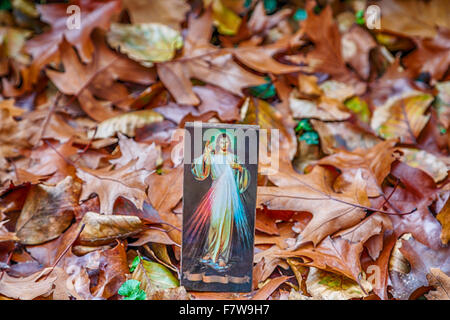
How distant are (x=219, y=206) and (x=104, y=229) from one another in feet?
0.89

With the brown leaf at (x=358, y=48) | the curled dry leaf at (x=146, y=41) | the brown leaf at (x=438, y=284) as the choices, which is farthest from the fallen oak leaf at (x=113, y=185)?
the brown leaf at (x=358, y=48)

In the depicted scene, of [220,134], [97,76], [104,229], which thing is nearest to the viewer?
[220,134]

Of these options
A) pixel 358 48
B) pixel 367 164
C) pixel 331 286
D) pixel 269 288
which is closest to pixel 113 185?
pixel 269 288

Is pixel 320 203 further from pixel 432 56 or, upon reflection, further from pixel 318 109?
pixel 432 56

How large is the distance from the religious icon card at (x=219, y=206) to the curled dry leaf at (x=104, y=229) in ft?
0.47

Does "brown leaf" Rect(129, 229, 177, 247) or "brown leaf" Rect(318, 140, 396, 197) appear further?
"brown leaf" Rect(318, 140, 396, 197)

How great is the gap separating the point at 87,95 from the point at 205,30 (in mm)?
451

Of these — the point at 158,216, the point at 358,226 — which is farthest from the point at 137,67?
Result: the point at 358,226

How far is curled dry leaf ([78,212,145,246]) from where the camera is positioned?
0.82 m

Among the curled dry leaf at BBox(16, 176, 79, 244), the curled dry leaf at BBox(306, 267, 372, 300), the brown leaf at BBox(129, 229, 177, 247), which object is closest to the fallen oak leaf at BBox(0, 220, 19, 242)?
the curled dry leaf at BBox(16, 176, 79, 244)

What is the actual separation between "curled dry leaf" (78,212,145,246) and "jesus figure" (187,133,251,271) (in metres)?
0.16

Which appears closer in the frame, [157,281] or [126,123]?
[157,281]

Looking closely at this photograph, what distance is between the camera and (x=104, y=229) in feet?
2.73

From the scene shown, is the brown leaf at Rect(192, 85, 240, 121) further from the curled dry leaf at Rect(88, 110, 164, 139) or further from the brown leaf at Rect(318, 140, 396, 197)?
the brown leaf at Rect(318, 140, 396, 197)
